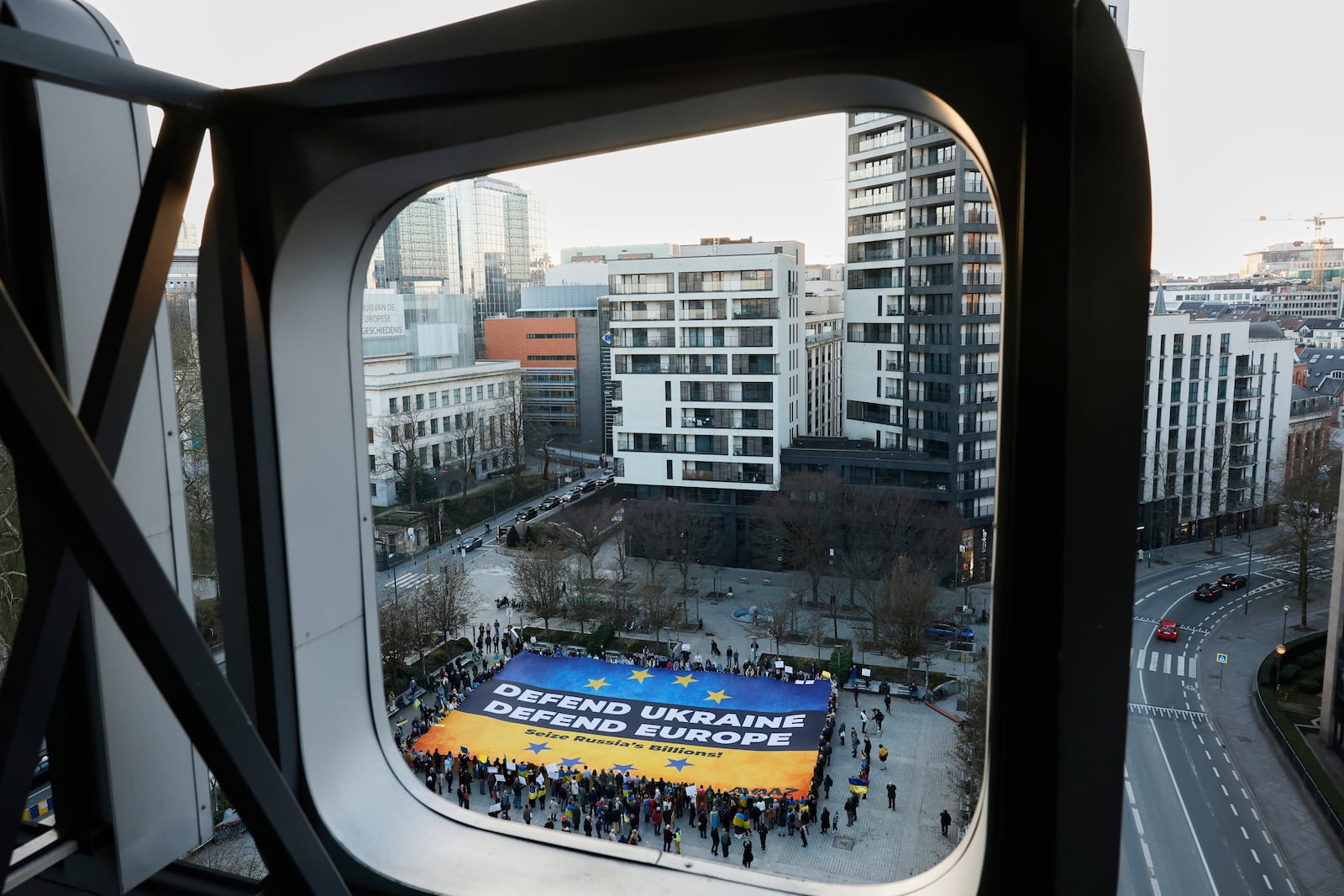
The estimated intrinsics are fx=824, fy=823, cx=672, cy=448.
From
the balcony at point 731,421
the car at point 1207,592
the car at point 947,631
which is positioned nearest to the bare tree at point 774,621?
the car at point 947,631

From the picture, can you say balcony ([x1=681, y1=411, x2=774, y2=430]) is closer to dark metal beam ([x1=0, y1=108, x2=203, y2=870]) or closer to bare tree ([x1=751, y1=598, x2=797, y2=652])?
bare tree ([x1=751, y1=598, x2=797, y2=652])

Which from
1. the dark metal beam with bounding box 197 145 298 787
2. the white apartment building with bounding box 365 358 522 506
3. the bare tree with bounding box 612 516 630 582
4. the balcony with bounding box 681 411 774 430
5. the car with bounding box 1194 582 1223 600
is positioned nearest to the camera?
the dark metal beam with bounding box 197 145 298 787

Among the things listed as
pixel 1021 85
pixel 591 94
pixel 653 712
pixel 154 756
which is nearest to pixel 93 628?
pixel 154 756

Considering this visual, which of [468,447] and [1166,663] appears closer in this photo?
[1166,663]

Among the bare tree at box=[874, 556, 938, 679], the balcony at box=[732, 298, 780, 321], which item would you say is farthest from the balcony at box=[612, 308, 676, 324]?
the bare tree at box=[874, 556, 938, 679]

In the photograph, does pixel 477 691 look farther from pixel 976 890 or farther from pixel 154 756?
pixel 976 890

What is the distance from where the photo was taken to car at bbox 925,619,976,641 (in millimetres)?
7535

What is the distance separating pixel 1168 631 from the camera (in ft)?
21.8

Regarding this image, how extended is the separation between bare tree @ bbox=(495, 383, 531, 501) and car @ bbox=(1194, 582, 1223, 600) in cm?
897

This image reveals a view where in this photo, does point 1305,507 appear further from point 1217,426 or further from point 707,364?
point 707,364

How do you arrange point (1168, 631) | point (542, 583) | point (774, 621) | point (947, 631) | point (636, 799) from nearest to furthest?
point (636, 799), point (1168, 631), point (947, 631), point (774, 621), point (542, 583)

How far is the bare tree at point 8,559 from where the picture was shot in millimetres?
3357

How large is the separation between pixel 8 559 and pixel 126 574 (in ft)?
13.7

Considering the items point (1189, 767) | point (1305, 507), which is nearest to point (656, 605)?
point (1189, 767)
